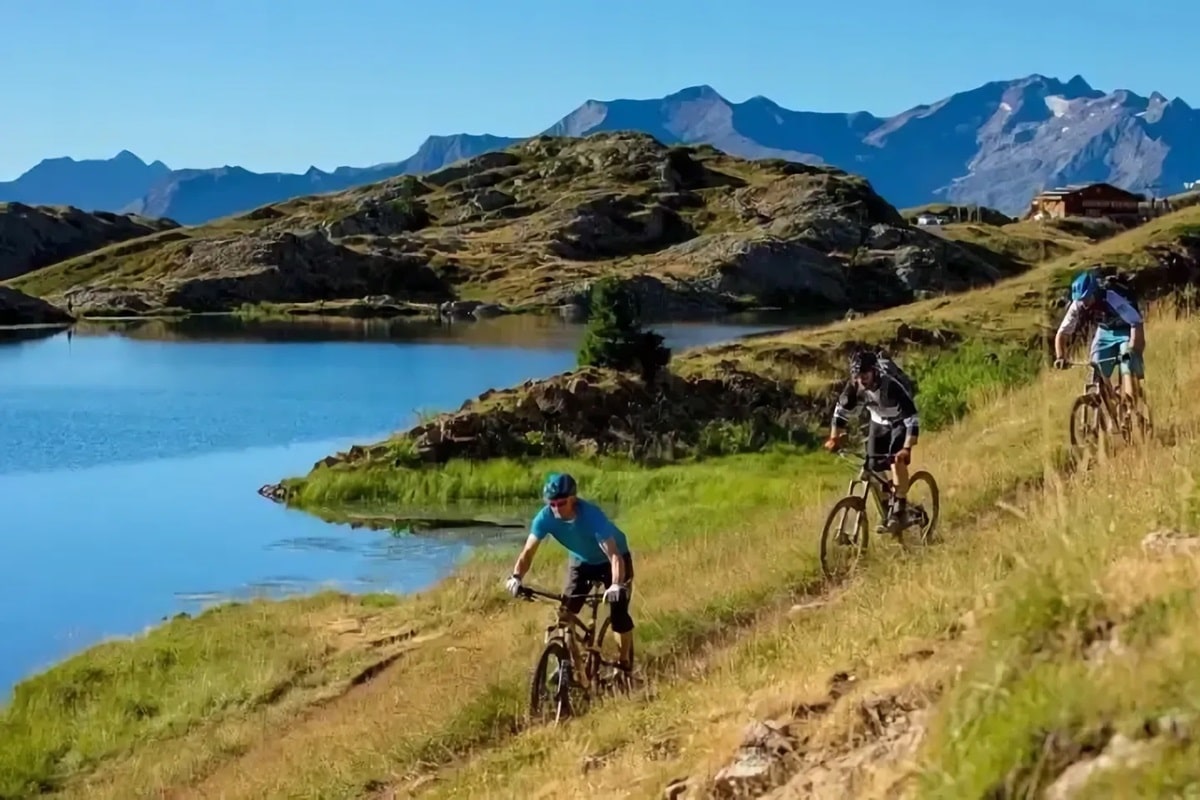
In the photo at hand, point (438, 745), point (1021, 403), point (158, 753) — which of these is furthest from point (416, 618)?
point (1021, 403)

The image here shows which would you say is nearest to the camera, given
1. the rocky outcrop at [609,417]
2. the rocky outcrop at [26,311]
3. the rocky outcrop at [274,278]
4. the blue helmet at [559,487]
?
the blue helmet at [559,487]

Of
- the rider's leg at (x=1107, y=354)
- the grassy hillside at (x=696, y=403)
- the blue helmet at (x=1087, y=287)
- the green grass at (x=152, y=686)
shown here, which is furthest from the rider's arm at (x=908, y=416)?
the grassy hillside at (x=696, y=403)

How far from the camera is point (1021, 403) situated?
23875 mm

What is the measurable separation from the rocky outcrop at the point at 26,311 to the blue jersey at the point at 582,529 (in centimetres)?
10941

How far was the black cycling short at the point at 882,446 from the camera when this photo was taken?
45.7 ft

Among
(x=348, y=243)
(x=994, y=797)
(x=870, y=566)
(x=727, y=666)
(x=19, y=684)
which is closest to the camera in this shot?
(x=994, y=797)

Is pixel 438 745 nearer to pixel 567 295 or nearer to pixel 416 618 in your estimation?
pixel 416 618

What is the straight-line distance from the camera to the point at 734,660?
11.0m

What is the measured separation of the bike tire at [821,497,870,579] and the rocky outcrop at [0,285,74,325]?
357ft

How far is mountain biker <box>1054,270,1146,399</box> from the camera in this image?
15047 mm

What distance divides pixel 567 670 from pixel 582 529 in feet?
3.75

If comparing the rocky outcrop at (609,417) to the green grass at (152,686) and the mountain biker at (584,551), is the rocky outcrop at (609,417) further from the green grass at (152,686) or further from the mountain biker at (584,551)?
the mountain biker at (584,551)

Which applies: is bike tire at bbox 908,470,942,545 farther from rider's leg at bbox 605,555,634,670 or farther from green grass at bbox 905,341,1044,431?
green grass at bbox 905,341,1044,431

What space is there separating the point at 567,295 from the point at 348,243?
118 feet
